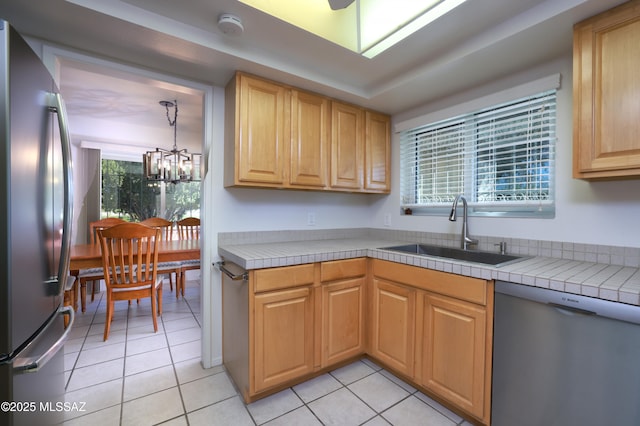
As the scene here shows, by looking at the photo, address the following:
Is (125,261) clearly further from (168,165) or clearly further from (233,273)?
(233,273)

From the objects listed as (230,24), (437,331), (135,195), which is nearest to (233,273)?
(437,331)

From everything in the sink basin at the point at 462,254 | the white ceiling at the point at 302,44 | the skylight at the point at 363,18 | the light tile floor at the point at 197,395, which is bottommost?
the light tile floor at the point at 197,395

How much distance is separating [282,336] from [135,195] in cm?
414

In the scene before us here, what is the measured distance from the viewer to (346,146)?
2375mm

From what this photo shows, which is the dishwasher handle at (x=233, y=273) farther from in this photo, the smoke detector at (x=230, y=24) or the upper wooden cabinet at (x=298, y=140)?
the smoke detector at (x=230, y=24)

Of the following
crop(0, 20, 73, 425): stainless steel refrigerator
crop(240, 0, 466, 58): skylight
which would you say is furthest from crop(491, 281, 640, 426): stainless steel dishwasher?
crop(0, 20, 73, 425): stainless steel refrigerator

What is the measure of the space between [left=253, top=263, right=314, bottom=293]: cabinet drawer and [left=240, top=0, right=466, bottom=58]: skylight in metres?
1.40

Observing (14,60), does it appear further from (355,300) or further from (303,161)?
(355,300)

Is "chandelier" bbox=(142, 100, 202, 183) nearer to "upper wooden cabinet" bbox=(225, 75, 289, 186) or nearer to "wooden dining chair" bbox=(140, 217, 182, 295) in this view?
"wooden dining chair" bbox=(140, 217, 182, 295)

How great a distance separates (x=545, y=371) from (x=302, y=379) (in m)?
1.33

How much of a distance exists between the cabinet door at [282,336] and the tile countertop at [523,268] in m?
0.22

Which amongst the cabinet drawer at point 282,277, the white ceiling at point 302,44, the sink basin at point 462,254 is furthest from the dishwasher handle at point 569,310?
the white ceiling at point 302,44

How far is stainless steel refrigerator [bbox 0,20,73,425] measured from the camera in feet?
2.52

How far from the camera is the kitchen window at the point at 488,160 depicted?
5.75ft
